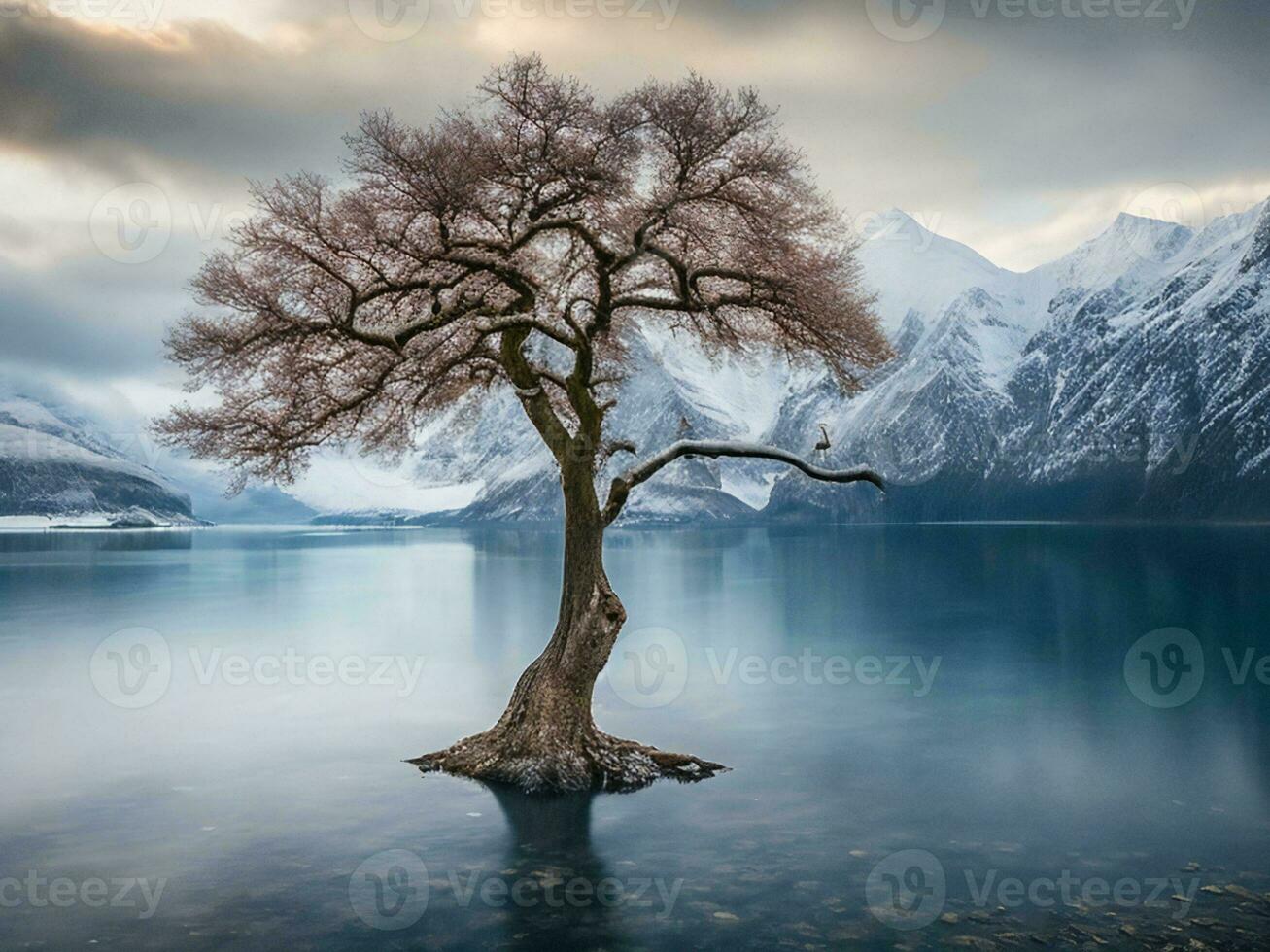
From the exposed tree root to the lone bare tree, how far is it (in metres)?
0.05

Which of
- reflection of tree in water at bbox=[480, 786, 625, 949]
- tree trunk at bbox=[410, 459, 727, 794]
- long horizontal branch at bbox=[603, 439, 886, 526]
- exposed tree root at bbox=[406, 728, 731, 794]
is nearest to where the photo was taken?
reflection of tree in water at bbox=[480, 786, 625, 949]

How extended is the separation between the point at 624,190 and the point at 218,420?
27.1 feet

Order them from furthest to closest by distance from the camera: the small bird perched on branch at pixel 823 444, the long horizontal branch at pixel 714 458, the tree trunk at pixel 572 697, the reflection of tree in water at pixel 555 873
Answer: the tree trunk at pixel 572 697 < the long horizontal branch at pixel 714 458 < the small bird perched on branch at pixel 823 444 < the reflection of tree in water at pixel 555 873

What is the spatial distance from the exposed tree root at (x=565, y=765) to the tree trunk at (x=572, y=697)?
2 centimetres

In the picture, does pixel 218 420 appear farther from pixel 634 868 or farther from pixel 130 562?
pixel 130 562

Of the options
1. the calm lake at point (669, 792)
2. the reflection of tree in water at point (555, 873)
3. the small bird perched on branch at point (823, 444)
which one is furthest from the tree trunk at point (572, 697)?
the small bird perched on branch at point (823, 444)

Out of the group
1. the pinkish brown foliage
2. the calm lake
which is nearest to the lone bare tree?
the pinkish brown foliage

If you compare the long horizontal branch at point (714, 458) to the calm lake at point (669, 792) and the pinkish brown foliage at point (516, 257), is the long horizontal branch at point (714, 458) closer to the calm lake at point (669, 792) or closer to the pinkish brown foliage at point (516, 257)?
the pinkish brown foliage at point (516, 257)

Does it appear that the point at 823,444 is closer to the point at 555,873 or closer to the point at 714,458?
the point at 714,458

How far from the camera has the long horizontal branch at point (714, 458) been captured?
19750 millimetres

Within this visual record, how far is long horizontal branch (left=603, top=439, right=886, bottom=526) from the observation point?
19.8 m

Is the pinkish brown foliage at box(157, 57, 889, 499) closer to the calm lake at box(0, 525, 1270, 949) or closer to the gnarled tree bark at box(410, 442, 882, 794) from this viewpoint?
the gnarled tree bark at box(410, 442, 882, 794)

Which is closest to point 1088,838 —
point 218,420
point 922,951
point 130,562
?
point 922,951

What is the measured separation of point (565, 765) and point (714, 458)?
251 inches
